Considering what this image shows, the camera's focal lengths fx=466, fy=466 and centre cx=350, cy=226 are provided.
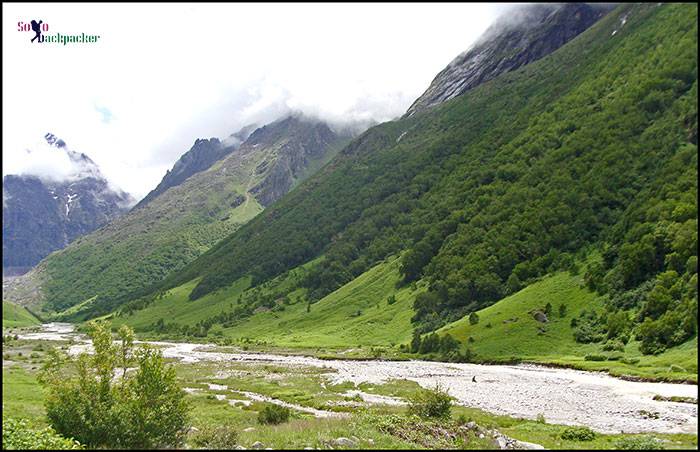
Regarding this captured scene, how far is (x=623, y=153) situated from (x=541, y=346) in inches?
3541

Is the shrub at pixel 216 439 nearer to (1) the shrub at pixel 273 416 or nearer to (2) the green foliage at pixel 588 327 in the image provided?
(1) the shrub at pixel 273 416

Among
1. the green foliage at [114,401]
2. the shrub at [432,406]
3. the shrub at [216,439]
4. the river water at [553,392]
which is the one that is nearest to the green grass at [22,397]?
the green foliage at [114,401]

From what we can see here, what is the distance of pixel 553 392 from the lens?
196 ft

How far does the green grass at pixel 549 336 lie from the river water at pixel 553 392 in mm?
4836

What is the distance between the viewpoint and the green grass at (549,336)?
67.8 meters

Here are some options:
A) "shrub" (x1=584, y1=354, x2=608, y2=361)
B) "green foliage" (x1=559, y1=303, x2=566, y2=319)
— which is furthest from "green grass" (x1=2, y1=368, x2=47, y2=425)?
"green foliage" (x1=559, y1=303, x2=566, y2=319)

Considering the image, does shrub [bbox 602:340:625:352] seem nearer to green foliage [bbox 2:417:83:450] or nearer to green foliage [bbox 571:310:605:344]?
green foliage [bbox 571:310:605:344]

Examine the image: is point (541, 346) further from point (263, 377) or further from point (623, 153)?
point (623, 153)

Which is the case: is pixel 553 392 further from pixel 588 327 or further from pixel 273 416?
pixel 588 327

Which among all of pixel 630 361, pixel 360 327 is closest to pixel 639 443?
pixel 630 361

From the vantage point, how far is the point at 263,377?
91.2 meters

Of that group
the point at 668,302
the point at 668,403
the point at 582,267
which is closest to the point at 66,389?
the point at 668,403

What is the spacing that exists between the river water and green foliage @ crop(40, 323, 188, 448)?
15.9 meters

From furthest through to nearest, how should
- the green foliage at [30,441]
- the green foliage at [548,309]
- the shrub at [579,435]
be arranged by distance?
the green foliage at [548,309]
the shrub at [579,435]
the green foliage at [30,441]
